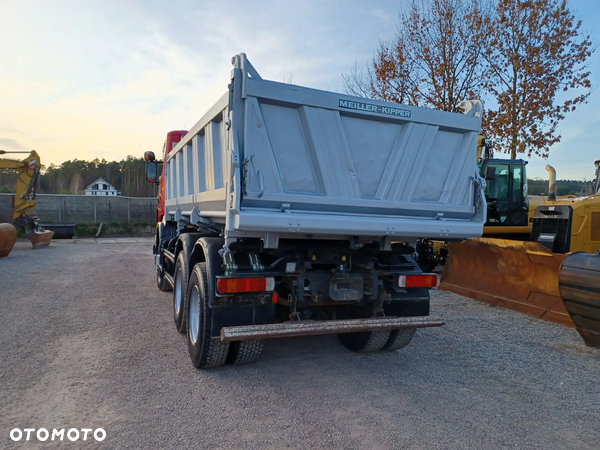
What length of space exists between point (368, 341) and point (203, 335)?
1.91 m

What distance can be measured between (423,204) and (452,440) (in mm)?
2272

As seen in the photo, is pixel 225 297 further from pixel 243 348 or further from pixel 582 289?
pixel 582 289

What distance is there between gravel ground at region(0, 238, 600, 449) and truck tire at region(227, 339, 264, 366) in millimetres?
137

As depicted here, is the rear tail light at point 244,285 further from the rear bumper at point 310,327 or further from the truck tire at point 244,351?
the truck tire at point 244,351

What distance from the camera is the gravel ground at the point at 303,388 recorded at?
3.32 metres

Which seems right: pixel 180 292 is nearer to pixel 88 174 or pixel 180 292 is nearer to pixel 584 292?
pixel 584 292

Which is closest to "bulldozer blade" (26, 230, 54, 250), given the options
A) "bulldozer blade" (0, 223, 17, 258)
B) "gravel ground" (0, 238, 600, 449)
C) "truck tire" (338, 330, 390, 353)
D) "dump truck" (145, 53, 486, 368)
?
"bulldozer blade" (0, 223, 17, 258)

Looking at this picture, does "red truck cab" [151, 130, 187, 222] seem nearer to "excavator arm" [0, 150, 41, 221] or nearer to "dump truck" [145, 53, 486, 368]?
"dump truck" [145, 53, 486, 368]

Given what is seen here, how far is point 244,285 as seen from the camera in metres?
4.01

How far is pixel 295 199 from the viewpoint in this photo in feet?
13.1

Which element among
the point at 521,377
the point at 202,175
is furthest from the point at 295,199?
the point at 521,377

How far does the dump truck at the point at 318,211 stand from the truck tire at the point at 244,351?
0.01m

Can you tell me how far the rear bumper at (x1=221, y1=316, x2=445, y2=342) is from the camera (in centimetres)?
385

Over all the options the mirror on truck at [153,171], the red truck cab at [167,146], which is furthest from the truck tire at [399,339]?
the mirror on truck at [153,171]
